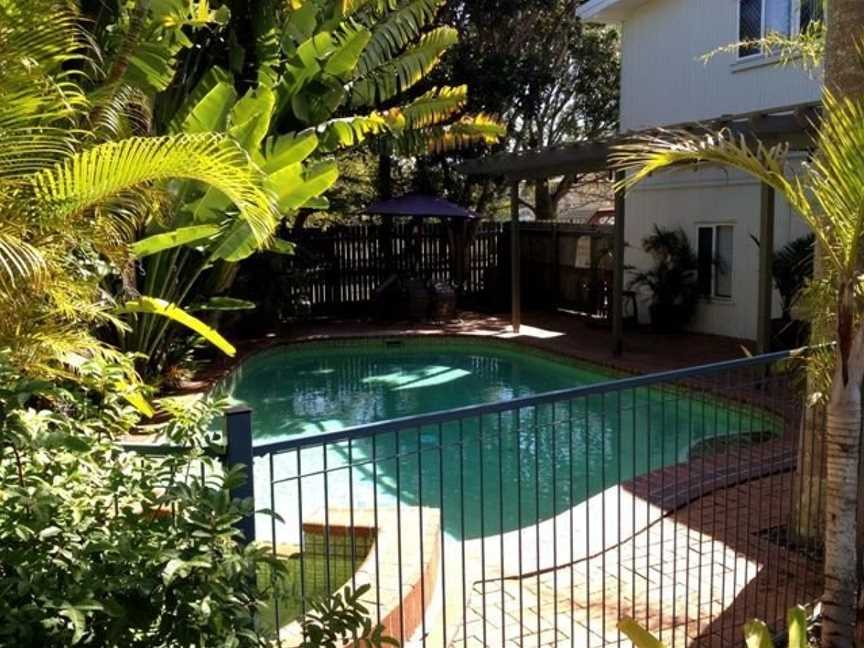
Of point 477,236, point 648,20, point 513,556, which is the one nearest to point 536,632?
point 513,556

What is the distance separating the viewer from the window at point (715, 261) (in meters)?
13.1

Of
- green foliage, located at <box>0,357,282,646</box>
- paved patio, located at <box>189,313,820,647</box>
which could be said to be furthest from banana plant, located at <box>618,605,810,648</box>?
green foliage, located at <box>0,357,282,646</box>

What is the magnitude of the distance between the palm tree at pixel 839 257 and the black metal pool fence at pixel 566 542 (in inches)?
30.4

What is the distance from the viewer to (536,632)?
409cm

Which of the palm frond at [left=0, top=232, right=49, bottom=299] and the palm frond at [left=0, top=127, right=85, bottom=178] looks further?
the palm frond at [left=0, top=127, right=85, bottom=178]

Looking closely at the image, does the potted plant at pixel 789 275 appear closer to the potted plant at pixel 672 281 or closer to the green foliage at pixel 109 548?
the potted plant at pixel 672 281

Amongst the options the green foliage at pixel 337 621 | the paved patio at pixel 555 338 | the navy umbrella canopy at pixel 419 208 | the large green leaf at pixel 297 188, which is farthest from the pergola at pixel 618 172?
the green foliage at pixel 337 621

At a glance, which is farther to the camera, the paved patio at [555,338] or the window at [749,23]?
the window at [749,23]

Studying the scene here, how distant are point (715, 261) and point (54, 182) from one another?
37.9ft

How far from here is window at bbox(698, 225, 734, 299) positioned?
43.1 feet

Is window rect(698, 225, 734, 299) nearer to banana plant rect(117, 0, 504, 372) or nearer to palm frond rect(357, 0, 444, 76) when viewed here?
banana plant rect(117, 0, 504, 372)

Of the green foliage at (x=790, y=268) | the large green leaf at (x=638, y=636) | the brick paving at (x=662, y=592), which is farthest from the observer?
the green foliage at (x=790, y=268)

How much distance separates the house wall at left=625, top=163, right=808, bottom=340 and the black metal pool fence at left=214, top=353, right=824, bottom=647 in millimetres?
5938

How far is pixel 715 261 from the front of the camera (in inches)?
527
